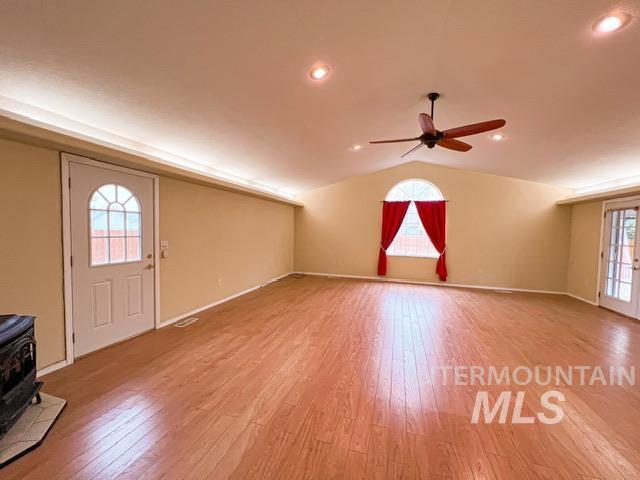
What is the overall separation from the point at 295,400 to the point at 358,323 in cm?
187

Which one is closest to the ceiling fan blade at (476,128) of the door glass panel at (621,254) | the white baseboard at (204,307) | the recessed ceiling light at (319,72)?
the recessed ceiling light at (319,72)

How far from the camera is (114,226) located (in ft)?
9.43

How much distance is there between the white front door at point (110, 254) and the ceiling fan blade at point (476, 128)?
12.1ft

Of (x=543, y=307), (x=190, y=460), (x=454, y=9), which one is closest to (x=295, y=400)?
(x=190, y=460)

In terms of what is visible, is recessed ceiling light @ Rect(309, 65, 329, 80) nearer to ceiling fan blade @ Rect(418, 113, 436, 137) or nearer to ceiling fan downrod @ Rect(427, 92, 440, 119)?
ceiling fan blade @ Rect(418, 113, 436, 137)

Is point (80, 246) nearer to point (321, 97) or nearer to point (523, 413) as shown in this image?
point (321, 97)

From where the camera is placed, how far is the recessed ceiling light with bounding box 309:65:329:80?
2238 mm

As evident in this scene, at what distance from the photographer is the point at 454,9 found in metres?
1.75

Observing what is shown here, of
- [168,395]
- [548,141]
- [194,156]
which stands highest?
[548,141]

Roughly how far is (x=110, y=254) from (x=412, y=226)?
6166mm

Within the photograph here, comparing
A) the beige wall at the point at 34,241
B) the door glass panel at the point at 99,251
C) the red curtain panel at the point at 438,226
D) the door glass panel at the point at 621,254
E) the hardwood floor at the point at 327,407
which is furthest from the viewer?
the red curtain panel at the point at 438,226

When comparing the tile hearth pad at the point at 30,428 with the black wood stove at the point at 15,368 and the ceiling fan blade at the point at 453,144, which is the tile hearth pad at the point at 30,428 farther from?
the ceiling fan blade at the point at 453,144

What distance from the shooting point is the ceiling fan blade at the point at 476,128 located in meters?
2.41

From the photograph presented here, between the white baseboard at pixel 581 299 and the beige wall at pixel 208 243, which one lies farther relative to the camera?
the white baseboard at pixel 581 299
